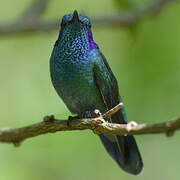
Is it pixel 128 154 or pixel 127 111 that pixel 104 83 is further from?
pixel 127 111

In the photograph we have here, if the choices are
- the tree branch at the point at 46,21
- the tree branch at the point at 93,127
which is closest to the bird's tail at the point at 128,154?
the tree branch at the point at 93,127

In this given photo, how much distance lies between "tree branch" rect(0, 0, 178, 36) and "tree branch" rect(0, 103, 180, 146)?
6.67ft

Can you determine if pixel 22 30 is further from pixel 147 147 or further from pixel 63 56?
pixel 147 147

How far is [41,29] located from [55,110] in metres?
1.32

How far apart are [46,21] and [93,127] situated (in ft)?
9.67

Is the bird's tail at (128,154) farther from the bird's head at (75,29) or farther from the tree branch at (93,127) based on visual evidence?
the bird's head at (75,29)

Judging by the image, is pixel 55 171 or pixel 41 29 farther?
pixel 55 171

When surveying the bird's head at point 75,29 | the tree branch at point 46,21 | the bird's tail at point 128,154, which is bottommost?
the bird's tail at point 128,154

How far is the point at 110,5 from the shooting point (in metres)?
7.79

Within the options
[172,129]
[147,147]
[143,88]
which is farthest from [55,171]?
[172,129]

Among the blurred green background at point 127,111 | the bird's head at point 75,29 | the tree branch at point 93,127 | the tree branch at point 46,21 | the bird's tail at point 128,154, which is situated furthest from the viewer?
the blurred green background at point 127,111

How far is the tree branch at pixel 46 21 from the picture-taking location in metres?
5.89

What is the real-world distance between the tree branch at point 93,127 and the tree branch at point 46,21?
2.03 meters

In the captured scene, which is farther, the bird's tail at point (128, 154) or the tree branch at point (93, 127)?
the bird's tail at point (128, 154)
